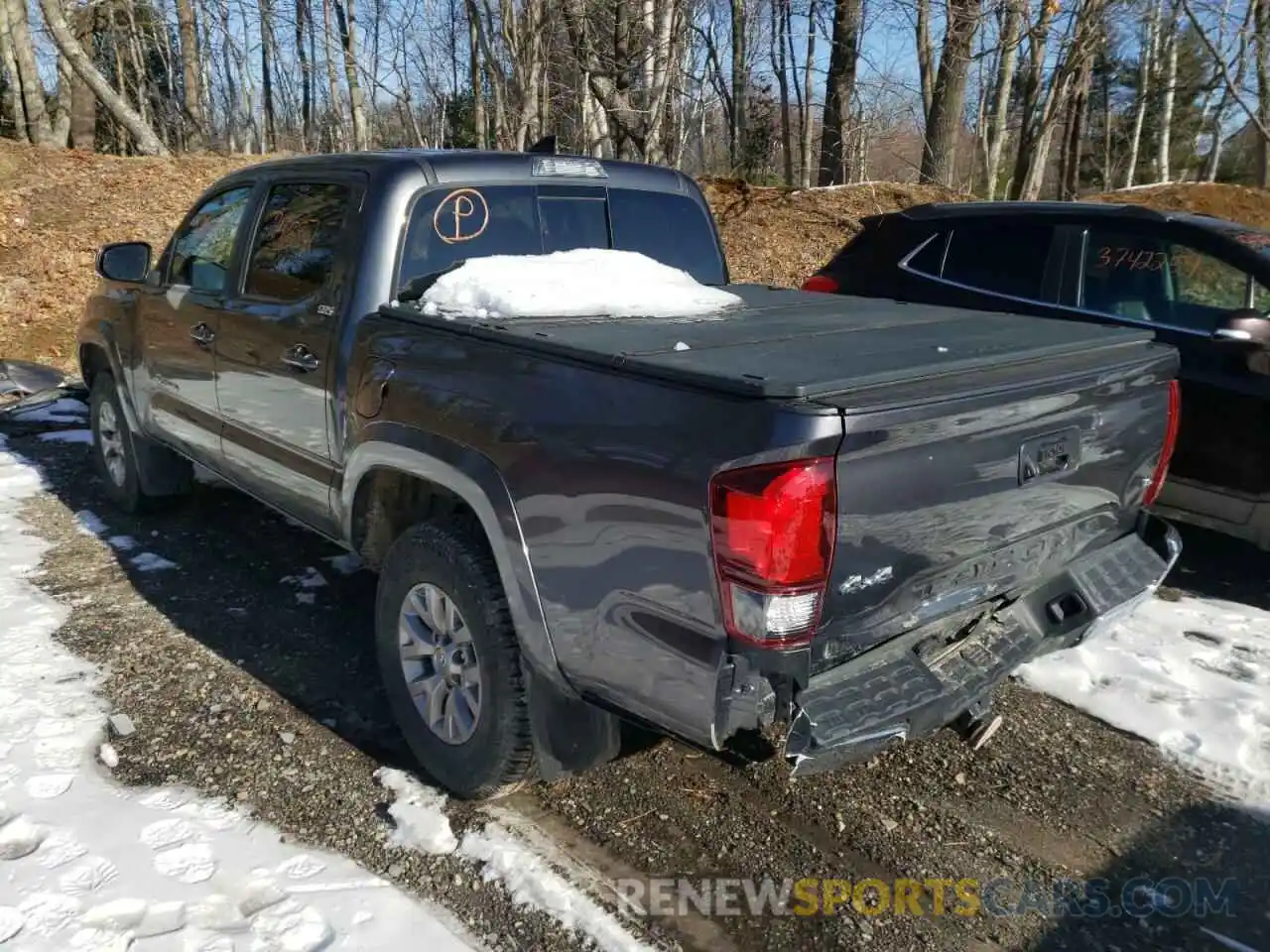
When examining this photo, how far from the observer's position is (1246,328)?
465cm

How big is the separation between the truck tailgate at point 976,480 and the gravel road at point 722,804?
0.56 meters

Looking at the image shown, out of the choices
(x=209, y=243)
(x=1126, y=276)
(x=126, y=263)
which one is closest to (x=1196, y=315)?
(x=1126, y=276)

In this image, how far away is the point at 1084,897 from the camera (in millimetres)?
2828

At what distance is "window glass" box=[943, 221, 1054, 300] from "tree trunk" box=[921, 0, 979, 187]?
976 cm

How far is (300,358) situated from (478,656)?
4.83 feet

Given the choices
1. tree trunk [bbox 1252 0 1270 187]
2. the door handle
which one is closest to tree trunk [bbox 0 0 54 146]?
the door handle

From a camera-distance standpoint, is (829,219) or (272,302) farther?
(829,219)

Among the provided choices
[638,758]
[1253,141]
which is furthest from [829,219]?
[1253,141]

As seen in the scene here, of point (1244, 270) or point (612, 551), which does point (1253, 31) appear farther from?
point (612, 551)

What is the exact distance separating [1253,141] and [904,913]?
43592 millimetres

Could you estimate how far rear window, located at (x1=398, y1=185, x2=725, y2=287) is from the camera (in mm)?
3625

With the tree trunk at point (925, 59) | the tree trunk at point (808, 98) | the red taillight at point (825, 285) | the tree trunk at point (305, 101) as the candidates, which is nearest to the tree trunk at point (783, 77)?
the tree trunk at point (808, 98)

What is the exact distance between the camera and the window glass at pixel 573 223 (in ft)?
13.0

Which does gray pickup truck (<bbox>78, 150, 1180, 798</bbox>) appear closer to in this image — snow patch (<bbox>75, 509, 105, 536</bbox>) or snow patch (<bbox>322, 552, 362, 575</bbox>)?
snow patch (<bbox>322, 552, 362, 575</bbox>)
